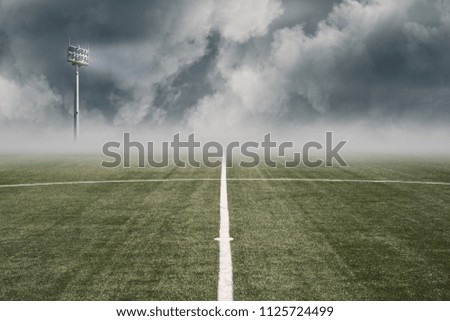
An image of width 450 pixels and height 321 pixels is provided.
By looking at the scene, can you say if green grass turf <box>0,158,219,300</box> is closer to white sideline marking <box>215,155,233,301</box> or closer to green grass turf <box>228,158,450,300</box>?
white sideline marking <box>215,155,233,301</box>

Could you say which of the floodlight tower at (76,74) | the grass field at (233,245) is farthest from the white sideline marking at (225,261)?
the floodlight tower at (76,74)

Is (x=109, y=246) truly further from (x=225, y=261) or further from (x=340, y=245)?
(x=340, y=245)

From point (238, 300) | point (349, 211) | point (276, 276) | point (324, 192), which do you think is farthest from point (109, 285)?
point (324, 192)

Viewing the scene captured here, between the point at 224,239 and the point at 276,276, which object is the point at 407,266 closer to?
the point at 276,276

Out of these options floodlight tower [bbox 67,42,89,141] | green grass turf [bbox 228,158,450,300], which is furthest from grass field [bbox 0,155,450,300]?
floodlight tower [bbox 67,42,89,141]

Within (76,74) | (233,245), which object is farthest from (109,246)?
(76,74)

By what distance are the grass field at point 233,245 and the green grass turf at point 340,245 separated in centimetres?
1

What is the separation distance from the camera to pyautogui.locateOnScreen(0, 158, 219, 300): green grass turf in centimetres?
461

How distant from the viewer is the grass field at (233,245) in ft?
15.1

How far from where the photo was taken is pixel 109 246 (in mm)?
6312

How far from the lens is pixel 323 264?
212 inches

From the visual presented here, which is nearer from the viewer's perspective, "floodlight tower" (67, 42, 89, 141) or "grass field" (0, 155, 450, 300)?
"grass field" (0, 155, 450, 300)

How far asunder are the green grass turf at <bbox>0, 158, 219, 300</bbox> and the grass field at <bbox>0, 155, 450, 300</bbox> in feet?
0.05

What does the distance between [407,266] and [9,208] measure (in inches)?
296
